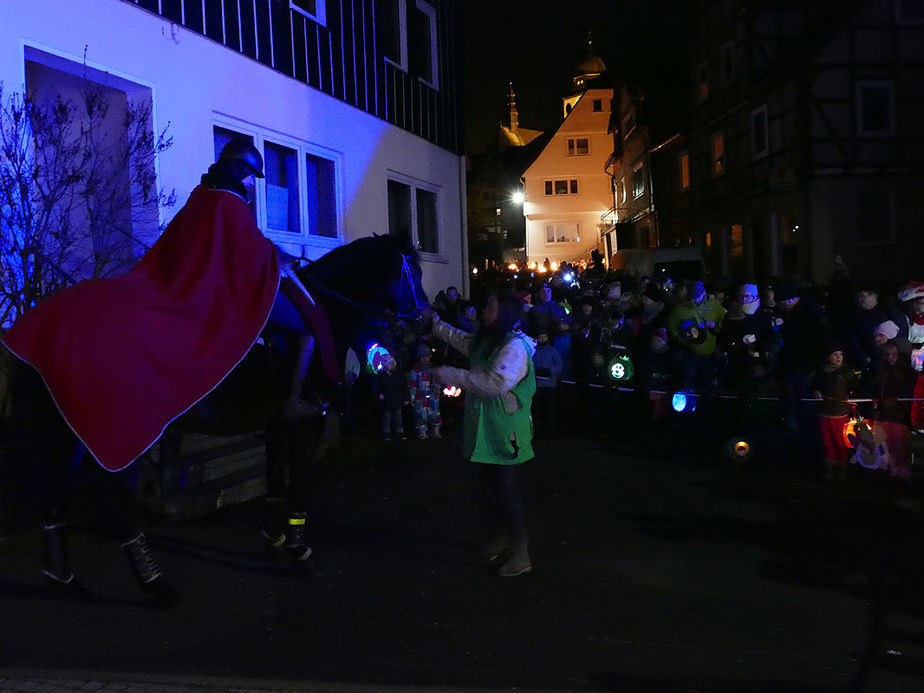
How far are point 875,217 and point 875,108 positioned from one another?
3.29m

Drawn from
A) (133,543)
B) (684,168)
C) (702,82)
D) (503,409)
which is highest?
(702,82)

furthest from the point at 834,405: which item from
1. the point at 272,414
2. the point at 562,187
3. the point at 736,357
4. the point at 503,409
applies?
the point at 562,187

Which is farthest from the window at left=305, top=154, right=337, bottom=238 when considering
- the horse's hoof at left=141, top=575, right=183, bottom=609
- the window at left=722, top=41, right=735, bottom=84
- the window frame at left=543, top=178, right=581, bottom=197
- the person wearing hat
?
the window frame at left=543, top=178, right=581, bottom=197

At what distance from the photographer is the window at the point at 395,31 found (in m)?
16.2

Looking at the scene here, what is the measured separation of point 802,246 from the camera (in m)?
28.9

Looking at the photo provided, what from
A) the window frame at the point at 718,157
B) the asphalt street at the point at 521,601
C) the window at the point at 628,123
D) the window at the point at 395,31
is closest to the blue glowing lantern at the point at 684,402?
the asphalt street at the point at 521,601

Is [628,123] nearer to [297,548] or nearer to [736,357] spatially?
[736,357]

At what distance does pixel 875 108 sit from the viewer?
28.9 meters

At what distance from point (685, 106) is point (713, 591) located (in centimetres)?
4008

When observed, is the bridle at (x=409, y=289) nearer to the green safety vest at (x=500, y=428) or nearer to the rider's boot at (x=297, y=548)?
the green safety vest at (x=500, y=428)

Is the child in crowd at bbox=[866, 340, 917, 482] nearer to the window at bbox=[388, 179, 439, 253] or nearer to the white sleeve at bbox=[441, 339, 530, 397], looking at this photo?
the white sleeve at bbox=[441, 339, 530, 397]

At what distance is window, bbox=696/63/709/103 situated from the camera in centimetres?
3675

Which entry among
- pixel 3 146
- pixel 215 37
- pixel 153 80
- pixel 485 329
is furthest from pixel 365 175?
pixel 485 329

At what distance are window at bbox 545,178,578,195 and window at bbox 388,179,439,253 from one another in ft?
159
